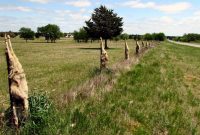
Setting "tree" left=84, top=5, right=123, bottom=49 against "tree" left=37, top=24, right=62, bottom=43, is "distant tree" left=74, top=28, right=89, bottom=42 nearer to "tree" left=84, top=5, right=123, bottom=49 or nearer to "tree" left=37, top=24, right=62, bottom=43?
"tree" left=37, top=24, right=62, bottom=43

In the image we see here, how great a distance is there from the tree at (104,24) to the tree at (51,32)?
82912mm

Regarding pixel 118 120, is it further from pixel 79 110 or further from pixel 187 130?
pixel 187 130

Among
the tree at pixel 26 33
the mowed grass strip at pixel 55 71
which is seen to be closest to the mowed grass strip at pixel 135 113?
the mowed grass strip at pixel 55 71

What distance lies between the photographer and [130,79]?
15391mm

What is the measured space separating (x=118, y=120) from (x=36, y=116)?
2.27 m

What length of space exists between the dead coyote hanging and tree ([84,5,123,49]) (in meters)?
69.1

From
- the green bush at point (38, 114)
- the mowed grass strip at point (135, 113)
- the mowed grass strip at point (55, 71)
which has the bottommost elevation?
the mowed grass strip at point (55, 71)

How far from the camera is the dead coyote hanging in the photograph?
24.2 feet

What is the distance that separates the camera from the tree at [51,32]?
163 metres

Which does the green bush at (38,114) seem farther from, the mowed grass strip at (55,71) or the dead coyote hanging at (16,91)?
the mowed grass strip at (55,71)

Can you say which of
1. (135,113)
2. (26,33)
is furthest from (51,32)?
(135,113)

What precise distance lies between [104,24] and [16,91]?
70646 millimetres

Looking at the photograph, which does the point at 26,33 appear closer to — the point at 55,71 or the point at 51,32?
the point at 51,32

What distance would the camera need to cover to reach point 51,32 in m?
165
